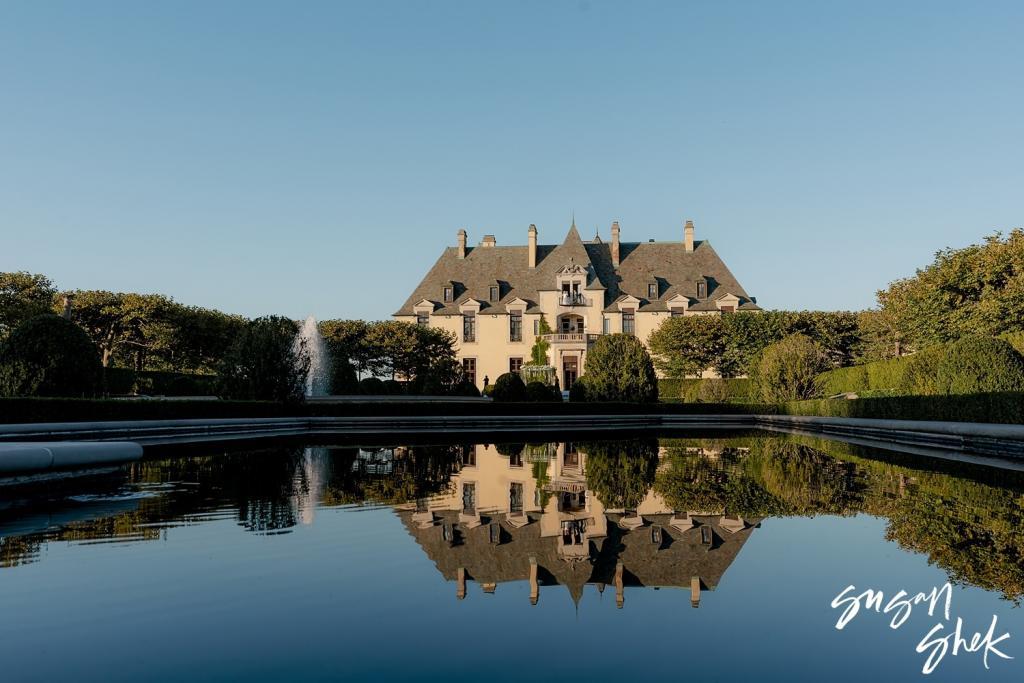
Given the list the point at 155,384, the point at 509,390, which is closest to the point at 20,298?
the point at 155,384

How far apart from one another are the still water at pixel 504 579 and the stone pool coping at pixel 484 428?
4.39 meters

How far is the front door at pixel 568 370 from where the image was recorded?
6238cm

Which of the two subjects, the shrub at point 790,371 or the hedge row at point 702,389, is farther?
the hedge row at point 702,389

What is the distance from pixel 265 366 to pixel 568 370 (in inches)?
1489

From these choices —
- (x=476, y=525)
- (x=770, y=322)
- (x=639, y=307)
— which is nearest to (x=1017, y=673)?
(x=476, y=525)

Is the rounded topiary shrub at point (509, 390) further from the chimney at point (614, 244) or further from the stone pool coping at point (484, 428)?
the chimney at point (614, 244)

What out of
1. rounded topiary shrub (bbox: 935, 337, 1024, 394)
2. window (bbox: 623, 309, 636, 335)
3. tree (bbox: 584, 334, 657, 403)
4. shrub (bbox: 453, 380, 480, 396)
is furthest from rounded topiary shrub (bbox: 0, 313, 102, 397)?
window (bbox: 623, 309, 636, 335)

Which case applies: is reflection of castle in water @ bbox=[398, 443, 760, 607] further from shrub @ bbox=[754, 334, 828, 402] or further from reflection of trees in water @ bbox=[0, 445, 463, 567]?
shrub @ bbox=[754, 334, 828, 402]

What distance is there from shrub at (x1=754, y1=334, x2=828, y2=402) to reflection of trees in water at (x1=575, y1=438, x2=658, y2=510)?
16.5 meters

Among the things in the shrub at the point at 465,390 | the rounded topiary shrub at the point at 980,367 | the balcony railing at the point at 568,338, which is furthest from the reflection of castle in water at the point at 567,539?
the balcony railing at the point at 568,338

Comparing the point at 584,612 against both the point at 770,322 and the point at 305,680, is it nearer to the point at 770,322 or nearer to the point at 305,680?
the point at 305,680

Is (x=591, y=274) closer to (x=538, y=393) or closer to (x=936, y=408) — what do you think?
(x=538, y=393)

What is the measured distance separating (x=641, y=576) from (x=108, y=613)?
13.3ft

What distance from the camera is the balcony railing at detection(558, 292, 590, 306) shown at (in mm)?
63750
